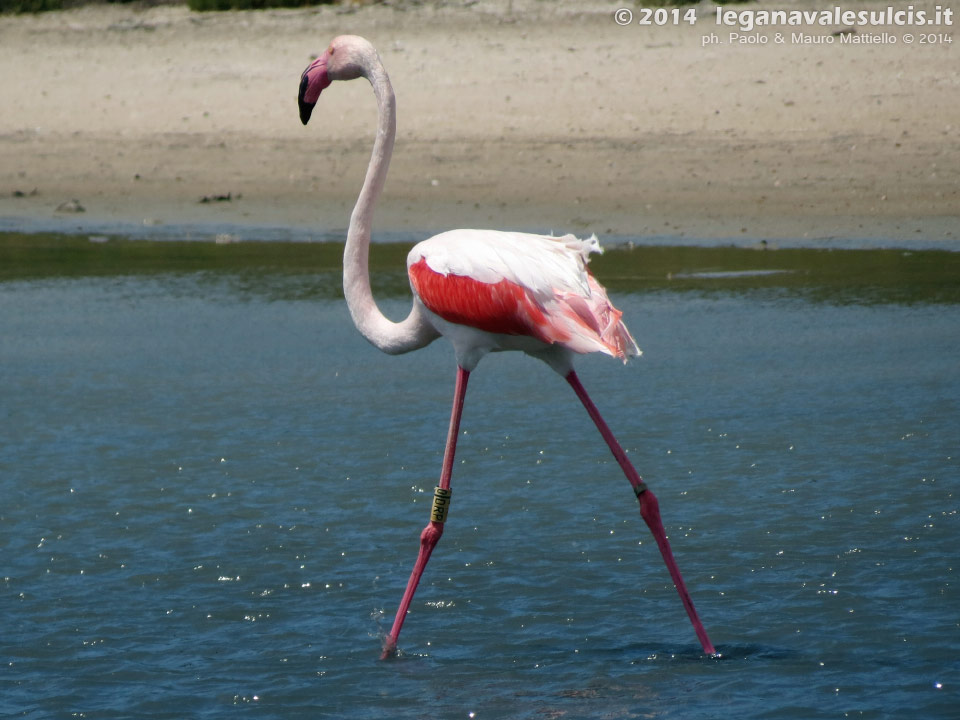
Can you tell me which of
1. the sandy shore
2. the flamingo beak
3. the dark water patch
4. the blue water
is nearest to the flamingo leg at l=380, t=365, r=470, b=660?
the blue water

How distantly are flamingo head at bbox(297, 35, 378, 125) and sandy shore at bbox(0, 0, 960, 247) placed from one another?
6.81 meters

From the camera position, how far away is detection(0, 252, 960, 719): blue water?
4.20 metres

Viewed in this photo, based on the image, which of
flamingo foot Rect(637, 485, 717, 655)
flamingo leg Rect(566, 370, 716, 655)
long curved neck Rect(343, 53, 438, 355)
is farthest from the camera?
long curved neck Rect(343, 53, 438, 355)

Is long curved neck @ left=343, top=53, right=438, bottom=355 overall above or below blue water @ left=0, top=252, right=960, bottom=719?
above

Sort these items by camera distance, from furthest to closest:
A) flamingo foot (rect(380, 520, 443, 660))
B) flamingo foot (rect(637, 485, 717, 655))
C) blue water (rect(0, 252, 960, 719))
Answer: flamingo foot (rect(380, 520, 443, 660)) → flamingo foot (rect(637, 485, 717, 655)) → blue water (rect(0, 252, 960, 719))

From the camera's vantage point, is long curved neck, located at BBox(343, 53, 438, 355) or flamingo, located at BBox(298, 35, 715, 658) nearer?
flamingo, located at BBox(298, 35, 715, 658)

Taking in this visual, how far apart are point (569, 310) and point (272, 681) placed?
1.43 meters

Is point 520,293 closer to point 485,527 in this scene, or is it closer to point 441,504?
point 441,504

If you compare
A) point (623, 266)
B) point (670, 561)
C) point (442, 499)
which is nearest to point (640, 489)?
point (670, 561)

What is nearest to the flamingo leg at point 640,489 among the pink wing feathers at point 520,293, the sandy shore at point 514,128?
the pink wing feathers at point 520,293

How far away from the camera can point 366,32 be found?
17906 mm

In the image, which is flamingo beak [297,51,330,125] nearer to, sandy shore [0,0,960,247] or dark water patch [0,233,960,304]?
dark water patch [0,233,960,304]

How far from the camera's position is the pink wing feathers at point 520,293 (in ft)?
14.8

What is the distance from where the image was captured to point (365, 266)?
16.2ft
